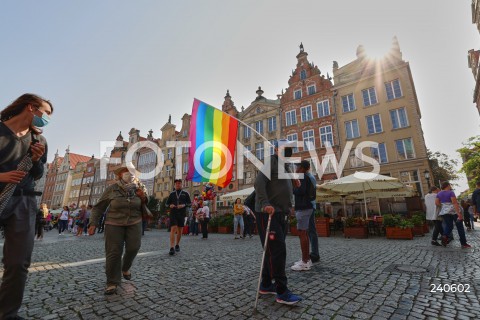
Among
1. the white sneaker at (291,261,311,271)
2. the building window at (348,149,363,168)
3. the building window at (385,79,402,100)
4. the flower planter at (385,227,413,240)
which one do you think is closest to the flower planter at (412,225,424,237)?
the flower planter at (385,227,413,240)

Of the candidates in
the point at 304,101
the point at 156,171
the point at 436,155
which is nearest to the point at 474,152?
the point at 436,155

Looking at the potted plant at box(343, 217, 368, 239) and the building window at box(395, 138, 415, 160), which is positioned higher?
the building window at box(395, 138, 415, 160)

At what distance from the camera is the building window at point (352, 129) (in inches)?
977

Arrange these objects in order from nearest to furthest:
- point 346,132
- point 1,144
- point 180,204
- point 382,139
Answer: point 1,144, point 180,204, point 382,139, point 346,132

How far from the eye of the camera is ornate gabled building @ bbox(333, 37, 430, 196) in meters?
21.8

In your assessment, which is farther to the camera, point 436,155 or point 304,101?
point 436,155

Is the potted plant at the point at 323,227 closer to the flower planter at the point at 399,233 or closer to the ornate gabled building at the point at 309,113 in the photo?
the flower planter at the point at 399,233

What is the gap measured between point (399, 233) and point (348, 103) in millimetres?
19470

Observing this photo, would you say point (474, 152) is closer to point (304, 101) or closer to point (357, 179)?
point (304, 101)

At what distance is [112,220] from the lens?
3477 mm

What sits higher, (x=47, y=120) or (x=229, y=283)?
(x=47, y=120)

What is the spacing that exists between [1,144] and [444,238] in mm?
9689

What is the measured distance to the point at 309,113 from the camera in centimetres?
2803

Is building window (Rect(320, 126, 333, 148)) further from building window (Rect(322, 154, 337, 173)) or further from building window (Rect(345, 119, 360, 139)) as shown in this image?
building window (Rect(345, 119, 360, 139))
